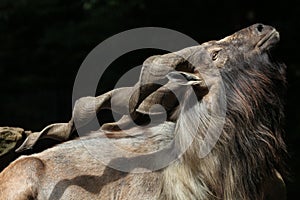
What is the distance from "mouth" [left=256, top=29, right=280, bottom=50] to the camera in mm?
5910

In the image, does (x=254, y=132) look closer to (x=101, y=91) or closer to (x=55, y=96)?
(x=101, y=91)

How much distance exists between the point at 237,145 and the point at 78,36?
9650 mm

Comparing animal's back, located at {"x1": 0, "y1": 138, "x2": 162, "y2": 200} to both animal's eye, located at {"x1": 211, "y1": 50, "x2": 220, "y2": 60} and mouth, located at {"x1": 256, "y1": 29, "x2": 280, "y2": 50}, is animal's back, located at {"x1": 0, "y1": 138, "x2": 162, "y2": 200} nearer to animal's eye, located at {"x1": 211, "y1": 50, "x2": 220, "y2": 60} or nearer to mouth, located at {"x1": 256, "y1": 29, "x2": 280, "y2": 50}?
animal's eye, located at {"x1": 211, "y1": 50, "x2": 220, "y2": 60}

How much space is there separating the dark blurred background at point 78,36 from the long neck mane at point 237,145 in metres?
5.83

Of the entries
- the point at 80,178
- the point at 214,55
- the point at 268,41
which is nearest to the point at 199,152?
the point at 214,55

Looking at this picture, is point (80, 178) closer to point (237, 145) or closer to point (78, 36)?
point (237, 145)

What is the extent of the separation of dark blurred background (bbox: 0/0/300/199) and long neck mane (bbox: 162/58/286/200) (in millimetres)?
5832

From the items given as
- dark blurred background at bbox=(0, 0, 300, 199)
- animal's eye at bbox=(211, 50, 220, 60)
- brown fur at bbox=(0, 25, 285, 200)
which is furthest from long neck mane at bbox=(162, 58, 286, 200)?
dark blurred background at bbox=(0, 0, 300, 199)

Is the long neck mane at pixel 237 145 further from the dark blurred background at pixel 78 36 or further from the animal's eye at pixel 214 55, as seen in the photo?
the dark blurred background at pixel 78 36

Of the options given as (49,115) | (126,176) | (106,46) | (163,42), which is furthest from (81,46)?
(126,176)

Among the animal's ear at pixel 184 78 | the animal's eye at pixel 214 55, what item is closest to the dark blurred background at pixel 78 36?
the animal's eye at pixel 214 55

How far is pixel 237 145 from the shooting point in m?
5.62

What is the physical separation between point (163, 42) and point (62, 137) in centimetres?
535

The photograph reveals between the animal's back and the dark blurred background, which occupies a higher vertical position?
the animal's back
